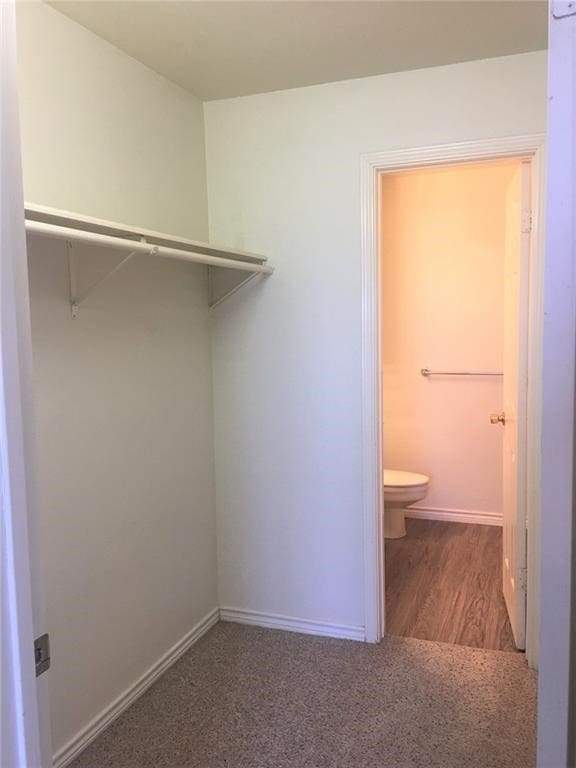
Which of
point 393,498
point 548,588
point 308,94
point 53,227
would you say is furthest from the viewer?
point 393,498

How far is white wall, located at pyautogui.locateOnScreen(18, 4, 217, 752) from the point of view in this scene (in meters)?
1.95

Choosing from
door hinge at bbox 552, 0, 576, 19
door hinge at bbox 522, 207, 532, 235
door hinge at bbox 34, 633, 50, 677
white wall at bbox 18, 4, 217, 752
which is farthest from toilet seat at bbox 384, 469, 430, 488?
door hinge at bbox 552, 0, 576, 19

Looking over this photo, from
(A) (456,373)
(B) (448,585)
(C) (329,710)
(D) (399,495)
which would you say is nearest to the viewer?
(C) (329,710)

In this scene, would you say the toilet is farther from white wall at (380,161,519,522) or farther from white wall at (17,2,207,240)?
white wall at (17,2,207,240)

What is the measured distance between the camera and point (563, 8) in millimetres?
745

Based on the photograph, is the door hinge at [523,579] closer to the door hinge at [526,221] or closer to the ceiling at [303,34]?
the door hinge at [526,221]

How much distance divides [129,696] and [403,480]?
6.90 feet

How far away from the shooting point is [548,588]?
794 millimetres

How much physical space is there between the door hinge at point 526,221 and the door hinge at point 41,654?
2230 mm

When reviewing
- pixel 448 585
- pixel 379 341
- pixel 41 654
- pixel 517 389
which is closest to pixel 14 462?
pixel 41 654

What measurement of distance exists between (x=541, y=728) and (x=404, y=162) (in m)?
2.16

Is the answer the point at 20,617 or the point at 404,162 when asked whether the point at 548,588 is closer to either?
the point at 20,617

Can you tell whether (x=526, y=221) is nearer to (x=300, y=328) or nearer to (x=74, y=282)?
(x=300, y=328)

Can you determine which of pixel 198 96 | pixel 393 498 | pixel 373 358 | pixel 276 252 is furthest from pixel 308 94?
pixel 393 498
